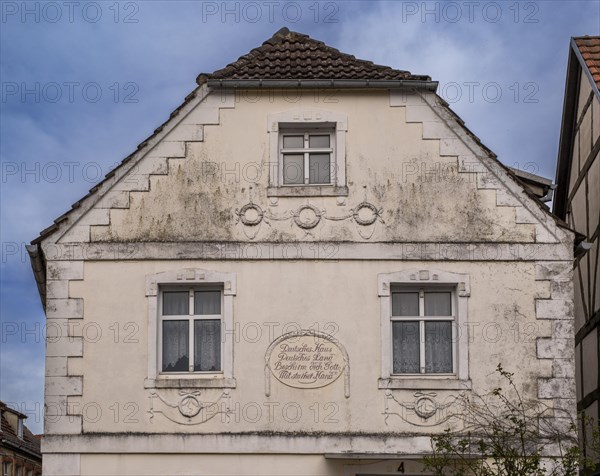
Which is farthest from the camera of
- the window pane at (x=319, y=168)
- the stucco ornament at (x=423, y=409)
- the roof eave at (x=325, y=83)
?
the window pane at (x=319, y=168)

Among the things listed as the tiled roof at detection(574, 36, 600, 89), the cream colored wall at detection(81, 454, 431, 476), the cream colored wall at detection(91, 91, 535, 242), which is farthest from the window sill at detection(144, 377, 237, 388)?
the tiled roof at detection(574, 36, 600, 89)

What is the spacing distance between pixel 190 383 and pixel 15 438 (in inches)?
1520

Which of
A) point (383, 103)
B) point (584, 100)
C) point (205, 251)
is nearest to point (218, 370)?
point (205, 251)

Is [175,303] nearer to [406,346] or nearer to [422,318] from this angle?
[406,346]

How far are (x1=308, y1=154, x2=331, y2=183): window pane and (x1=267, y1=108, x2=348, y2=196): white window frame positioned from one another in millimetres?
101

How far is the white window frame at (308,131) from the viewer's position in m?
16.4

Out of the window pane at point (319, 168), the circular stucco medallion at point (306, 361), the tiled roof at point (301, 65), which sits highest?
the tiled roof at point (301, 65)

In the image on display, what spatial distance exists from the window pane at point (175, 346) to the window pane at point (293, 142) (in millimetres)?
3095

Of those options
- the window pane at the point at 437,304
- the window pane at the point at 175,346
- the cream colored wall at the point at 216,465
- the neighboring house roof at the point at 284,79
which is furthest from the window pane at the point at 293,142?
the cream colored wall at the point at 216,465

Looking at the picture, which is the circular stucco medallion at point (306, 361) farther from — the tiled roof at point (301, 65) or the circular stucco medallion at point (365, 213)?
the tiled roof at point (301, 65)

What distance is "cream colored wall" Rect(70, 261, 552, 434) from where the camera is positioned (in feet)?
51.2

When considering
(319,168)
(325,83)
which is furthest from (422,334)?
(325,83)

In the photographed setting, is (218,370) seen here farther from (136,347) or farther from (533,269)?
(533,269)

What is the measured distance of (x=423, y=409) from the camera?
1559 cm
